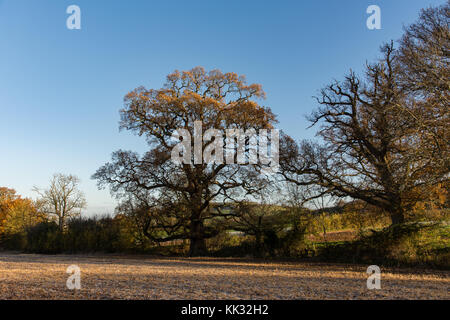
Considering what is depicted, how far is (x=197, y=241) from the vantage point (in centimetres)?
2103

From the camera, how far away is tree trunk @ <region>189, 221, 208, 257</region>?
20.8m

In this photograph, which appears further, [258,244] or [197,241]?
[197,241]

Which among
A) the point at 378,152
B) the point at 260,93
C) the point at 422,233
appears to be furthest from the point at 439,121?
the point at 260,93

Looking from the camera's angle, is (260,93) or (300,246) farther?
(260,93)

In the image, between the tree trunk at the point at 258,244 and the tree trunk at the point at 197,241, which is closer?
the tree trunk at the point at 258,244

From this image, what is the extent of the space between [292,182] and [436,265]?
7597mm

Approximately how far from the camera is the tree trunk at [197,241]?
20.8 metres

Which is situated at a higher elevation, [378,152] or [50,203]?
[378,152]

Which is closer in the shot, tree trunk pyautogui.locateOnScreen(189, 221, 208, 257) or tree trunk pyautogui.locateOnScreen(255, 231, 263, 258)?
tree trunk pyautogui.locateOnScreen(255, 231, 263, 258)

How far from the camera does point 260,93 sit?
20891 mm

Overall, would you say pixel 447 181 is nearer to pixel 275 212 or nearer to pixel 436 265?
pixel 436 265
